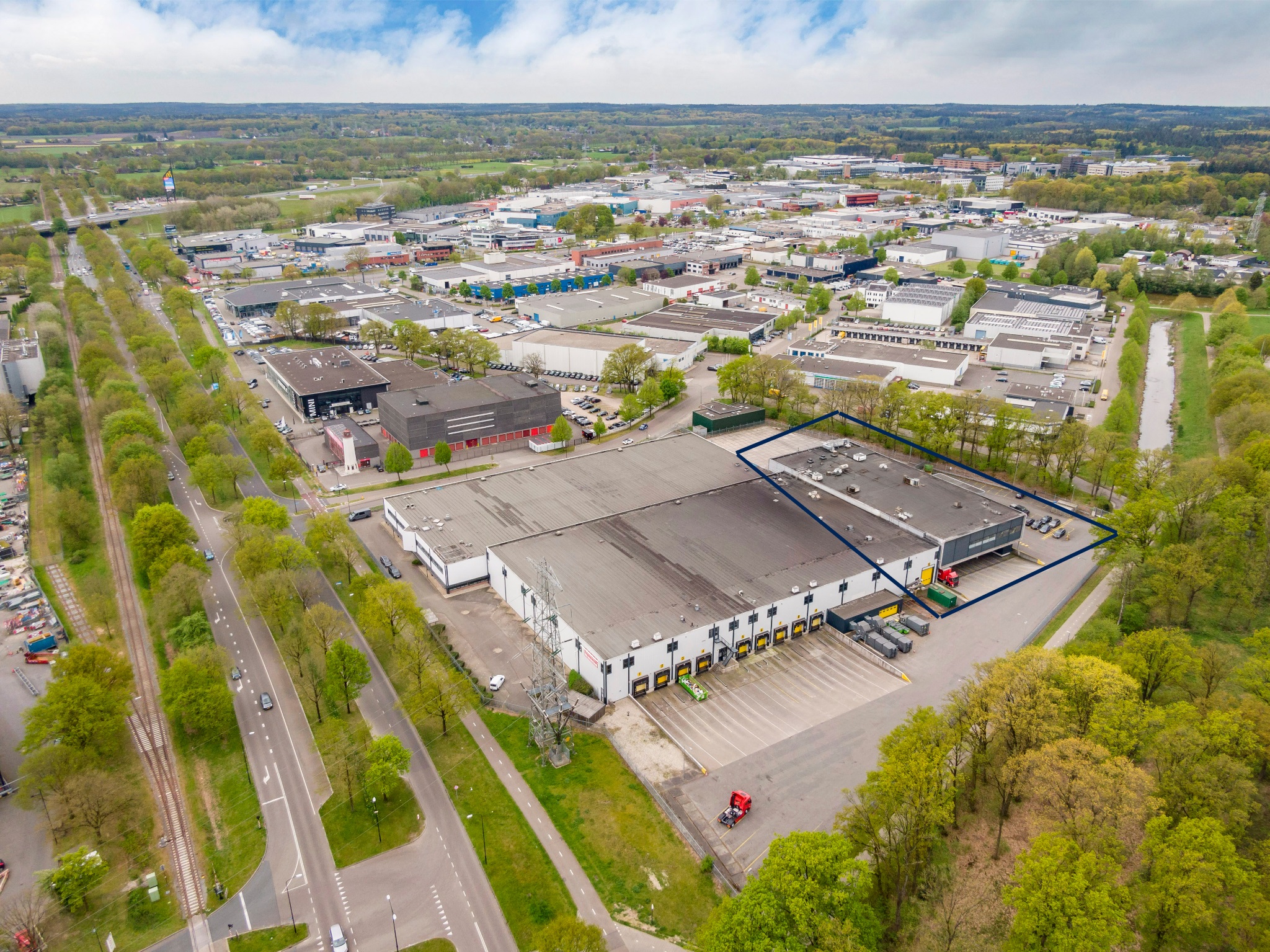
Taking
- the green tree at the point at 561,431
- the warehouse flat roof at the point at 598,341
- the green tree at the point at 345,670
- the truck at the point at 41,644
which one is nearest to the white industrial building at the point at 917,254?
the warehouse flat roof at the point at 598,341

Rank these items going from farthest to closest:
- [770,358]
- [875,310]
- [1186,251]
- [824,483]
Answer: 1. [1186,251]
2. [875,310]
3. [770,358]
4. [824,483]

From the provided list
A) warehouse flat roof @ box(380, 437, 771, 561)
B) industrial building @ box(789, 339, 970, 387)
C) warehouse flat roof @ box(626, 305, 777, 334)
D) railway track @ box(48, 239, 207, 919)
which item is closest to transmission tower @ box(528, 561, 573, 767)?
warehouse flat roof @ box(380, 437, 771, 561)

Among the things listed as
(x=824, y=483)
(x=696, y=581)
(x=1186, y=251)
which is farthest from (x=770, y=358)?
(x=1186, y=251)

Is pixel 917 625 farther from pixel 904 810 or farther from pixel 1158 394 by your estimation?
pixel 1158 394

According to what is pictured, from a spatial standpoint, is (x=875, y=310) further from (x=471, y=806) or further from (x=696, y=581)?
(x=471, y=806)

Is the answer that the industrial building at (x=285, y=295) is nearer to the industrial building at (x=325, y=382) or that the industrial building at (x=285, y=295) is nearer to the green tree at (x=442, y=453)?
the industrial building at (x=325, y=382)

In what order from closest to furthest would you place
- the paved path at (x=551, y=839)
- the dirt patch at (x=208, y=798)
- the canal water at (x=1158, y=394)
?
the paved path at (x=551, y=839)
the dirt patch at (x=208, y=798)
the canal water at (x=1158, y=394)

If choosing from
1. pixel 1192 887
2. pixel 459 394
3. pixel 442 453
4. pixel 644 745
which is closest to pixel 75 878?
pixel 644 745
